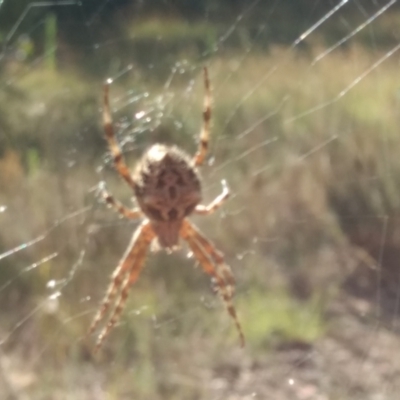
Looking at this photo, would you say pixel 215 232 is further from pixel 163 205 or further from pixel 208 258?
pixel 163 205

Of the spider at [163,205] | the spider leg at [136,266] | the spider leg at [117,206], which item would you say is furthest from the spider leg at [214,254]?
the spider leg at [117,206]

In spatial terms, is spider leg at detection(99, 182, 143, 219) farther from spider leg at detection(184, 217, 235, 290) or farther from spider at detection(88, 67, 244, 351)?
spider leg at detection(184, 217, 235, 290)

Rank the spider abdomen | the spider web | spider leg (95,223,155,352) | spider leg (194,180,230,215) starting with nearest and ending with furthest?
the spider abdomen → spider leg (194,180,230,215) → spider leg (95,223,155,352) → the spider web

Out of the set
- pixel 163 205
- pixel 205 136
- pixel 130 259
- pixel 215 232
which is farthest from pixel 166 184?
pixel 215 232

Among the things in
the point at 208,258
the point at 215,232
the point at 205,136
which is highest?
the point at 205,136

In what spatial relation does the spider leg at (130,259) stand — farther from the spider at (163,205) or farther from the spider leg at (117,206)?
the spider leg at (117,206)

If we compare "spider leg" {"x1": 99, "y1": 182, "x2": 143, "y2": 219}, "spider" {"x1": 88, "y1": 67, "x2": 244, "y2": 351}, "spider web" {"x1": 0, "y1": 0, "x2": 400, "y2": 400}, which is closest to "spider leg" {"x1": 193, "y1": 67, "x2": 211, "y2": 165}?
"spider" {"x1": 88, "y1": 67, "x2": 244, "y2": 351}
